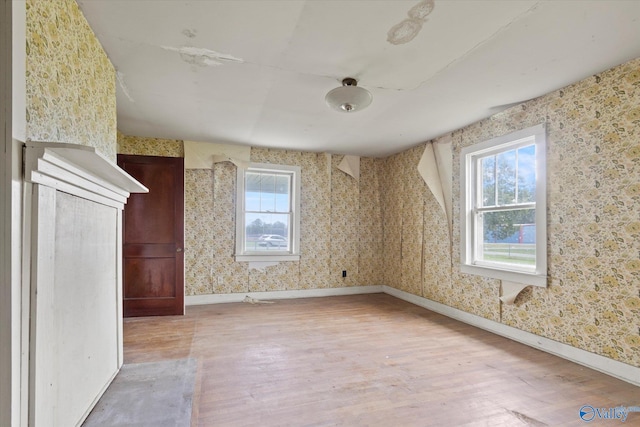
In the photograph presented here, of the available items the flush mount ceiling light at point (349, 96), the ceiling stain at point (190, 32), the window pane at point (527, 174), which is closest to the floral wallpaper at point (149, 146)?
the ceiling stain at point (190, 32)

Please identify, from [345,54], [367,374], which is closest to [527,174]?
[345,54]

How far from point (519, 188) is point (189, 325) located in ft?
13.2

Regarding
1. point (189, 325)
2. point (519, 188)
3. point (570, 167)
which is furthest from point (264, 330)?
point (570, 167)

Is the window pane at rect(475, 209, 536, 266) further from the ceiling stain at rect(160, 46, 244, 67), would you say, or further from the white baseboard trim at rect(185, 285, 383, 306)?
the ceiling stain at rect(160, 46, 244, 67)

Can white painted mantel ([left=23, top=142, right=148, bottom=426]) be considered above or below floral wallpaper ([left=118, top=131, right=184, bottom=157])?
below

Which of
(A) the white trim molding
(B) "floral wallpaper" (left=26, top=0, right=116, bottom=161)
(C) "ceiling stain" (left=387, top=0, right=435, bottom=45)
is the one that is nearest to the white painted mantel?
(A) the white trim molding

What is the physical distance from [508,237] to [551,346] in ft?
3.66

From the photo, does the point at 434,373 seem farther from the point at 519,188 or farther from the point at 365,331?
the point at 519,188

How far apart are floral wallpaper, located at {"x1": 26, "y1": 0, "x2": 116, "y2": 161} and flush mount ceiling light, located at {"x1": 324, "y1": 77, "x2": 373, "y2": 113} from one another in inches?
66.1

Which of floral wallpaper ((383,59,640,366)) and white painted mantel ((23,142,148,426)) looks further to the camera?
floral wallpaper ((383,59,640,366))

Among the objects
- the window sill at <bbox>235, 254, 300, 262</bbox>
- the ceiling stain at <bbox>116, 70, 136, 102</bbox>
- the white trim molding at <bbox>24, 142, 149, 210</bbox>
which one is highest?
the ceiling stain at <bbox>116, 70, 136, 102</bbox>

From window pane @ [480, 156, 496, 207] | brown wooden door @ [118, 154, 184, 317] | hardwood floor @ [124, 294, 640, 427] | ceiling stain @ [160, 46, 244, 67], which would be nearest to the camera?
hardwood floor @ [124, 294, 640, 427]

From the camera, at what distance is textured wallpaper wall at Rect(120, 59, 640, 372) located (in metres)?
Answer: 2.46

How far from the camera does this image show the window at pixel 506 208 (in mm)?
3070
